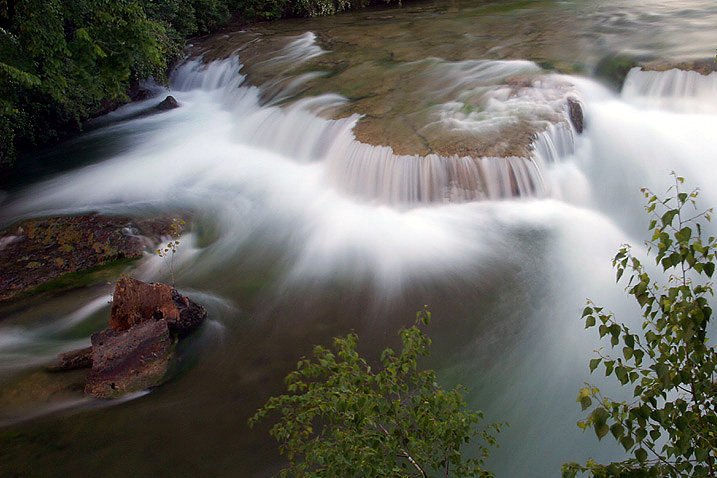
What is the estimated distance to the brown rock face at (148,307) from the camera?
5.74 m

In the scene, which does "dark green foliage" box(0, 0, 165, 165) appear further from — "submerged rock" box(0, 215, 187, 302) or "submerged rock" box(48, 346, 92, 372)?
"submerged rock" box(48, 346, 92, 372)

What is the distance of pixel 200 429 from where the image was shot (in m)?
4.95

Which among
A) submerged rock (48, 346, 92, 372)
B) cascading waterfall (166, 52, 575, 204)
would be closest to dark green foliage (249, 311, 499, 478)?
submerged rock (48, 346, 92, 372)

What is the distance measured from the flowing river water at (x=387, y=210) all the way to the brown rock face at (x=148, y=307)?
0.37m

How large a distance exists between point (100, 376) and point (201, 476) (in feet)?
5.42

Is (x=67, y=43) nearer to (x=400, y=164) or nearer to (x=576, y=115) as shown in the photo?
(x=400, y=164)

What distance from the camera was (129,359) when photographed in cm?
547

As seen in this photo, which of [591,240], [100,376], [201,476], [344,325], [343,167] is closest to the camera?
[201,476]

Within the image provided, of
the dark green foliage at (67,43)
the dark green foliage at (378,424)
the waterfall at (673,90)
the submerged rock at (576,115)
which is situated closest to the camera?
the dark green foliage at (378,424)

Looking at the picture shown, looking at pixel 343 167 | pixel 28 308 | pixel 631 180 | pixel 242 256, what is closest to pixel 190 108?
pixel 343 167

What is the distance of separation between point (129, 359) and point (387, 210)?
4611 mm

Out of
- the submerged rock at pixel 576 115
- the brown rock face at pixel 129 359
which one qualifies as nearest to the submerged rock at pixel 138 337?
the brown rock face at pixel 129 359

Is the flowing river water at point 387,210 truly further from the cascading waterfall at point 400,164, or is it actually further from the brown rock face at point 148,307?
the brown rock face at point 148,307

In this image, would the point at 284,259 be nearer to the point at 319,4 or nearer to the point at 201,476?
the point at 201,476
